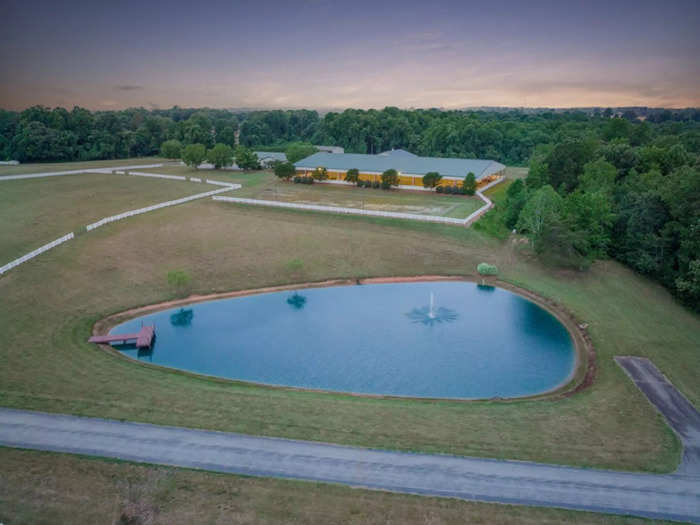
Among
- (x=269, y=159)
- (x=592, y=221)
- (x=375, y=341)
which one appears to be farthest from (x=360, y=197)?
(x=375, y=341)

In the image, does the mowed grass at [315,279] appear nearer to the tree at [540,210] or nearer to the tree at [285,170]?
the tree at [540,210]

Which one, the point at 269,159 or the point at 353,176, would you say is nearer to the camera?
the point at 353,176

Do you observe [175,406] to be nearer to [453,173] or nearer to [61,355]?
[61,355]

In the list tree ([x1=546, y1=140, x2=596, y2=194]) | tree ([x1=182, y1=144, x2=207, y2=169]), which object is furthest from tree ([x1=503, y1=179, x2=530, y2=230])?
tree ([x1=182, y1=144, x2=207, y2=169])

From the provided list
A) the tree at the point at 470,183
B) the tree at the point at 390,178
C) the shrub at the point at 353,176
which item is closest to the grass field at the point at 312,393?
the tree at the point at 470,183

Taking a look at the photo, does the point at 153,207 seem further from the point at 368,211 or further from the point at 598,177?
the point at 598,177
